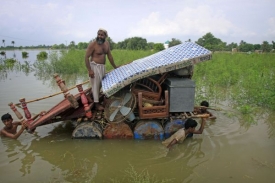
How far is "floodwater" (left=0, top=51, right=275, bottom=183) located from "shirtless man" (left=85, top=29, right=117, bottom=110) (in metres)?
1.12

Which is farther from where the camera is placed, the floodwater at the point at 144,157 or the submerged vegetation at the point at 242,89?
the submerged vegetation at the point at 242,89

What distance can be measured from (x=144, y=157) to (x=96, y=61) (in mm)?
2247

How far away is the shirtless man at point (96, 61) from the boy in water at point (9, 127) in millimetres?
1576

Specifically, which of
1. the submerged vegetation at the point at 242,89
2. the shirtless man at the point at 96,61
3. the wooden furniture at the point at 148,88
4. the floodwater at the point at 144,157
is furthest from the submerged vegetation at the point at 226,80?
the shirtless man at the point at 96,61

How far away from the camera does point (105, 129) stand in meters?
4.54

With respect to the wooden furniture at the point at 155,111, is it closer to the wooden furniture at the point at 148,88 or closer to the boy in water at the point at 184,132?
the wooden furniture at the point at 148,88

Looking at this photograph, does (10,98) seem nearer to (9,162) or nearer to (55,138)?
(55,138)

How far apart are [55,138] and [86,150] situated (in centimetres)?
97

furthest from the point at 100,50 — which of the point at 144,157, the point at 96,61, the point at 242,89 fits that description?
the point at 242,89

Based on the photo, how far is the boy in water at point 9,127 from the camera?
4.41 metres

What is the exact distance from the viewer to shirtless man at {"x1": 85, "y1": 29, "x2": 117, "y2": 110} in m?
4.54

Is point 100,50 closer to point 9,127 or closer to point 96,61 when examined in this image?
point 96,61

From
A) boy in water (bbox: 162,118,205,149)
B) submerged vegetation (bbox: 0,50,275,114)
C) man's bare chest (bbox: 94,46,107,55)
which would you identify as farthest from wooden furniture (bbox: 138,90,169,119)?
submerged vegetation (bbox: 0,50,275,114)

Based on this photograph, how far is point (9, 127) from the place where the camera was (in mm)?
4652
